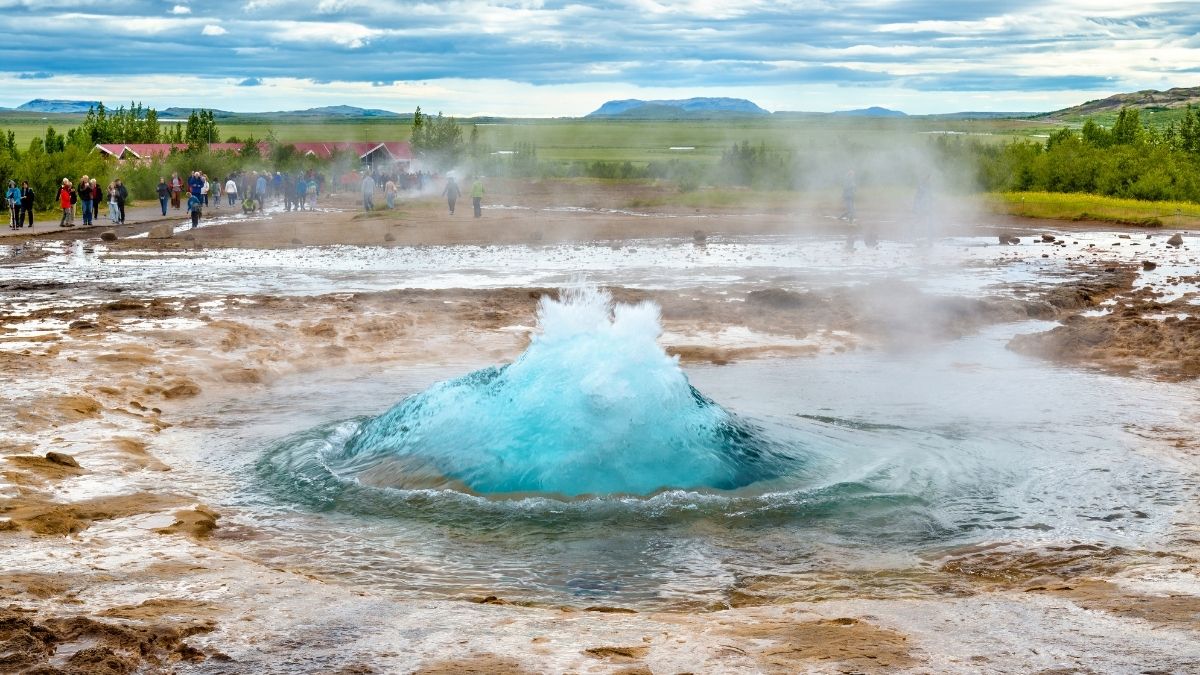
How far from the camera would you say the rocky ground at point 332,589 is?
4910 millimetres

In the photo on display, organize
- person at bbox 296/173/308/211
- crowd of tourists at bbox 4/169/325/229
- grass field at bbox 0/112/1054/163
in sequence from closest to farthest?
crowd of tourists at bbox 4/169/325/229, person at bbox 296/173/308/211, grass field at bbox 0/112/1054/163

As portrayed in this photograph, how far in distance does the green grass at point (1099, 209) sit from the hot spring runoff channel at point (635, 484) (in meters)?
25.0

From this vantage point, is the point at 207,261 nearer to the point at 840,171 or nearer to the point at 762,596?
the point at 762,596

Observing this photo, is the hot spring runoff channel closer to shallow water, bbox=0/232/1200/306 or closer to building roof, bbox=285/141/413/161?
shallow water, bbox=0/232/1200/306

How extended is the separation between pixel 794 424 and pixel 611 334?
214 centimetres

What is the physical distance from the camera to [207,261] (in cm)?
2245

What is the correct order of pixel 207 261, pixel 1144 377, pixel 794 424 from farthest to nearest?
1. pixel 207 261
2. pixel 1144 377
3. pixel 794 424

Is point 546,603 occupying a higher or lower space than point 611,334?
lower

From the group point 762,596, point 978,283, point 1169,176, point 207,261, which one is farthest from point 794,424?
A: point 1169,176

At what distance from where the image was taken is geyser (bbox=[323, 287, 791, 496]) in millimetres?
7805

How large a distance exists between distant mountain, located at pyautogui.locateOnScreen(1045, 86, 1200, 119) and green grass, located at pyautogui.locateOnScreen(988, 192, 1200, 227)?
124129 mm

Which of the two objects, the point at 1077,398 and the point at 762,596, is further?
the point at 1077,398

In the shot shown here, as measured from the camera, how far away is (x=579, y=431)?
7.88 meters

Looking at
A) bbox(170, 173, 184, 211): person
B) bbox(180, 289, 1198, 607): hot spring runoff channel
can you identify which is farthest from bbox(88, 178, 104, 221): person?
bbox(180, 289, 1198, 607): hot spring runoff channel
